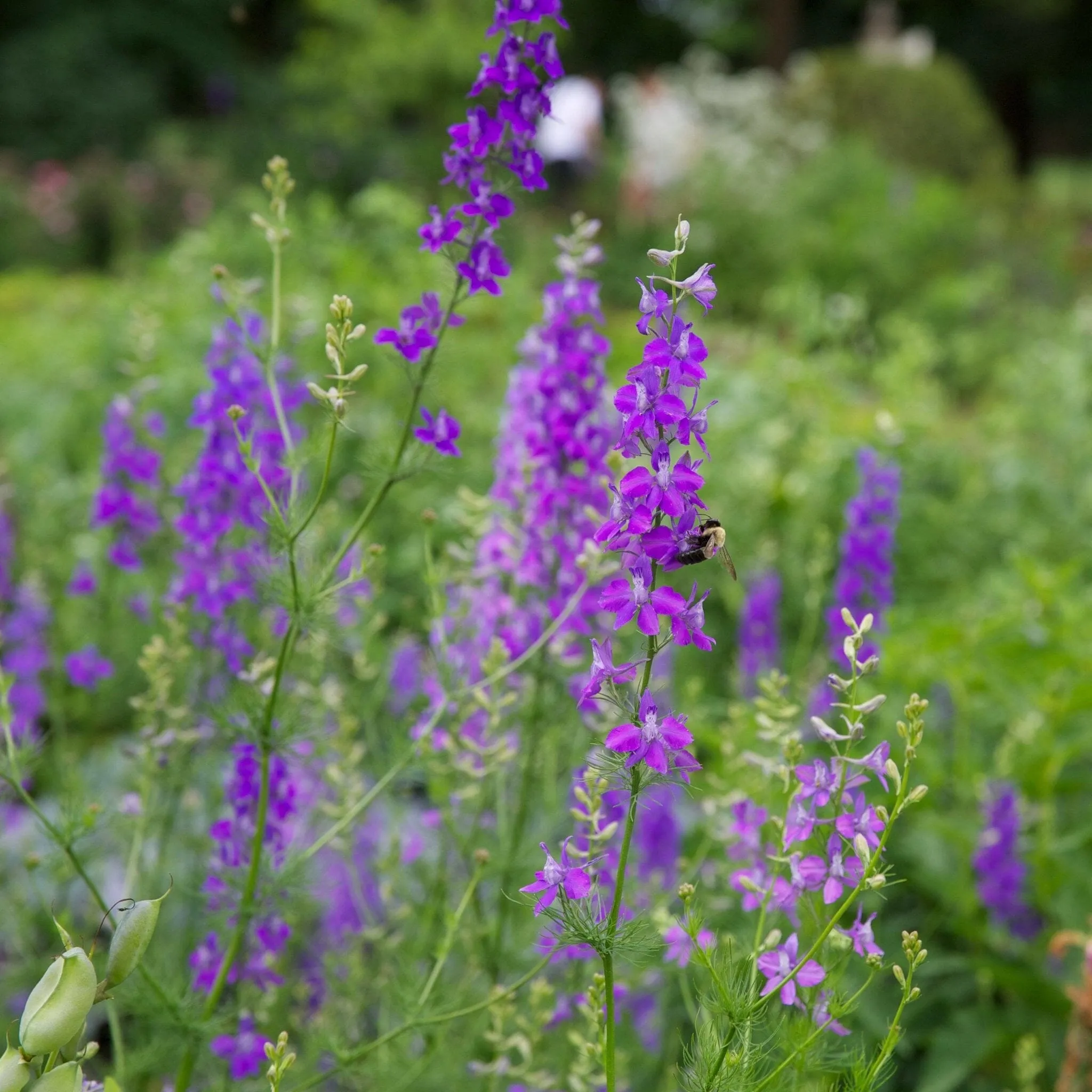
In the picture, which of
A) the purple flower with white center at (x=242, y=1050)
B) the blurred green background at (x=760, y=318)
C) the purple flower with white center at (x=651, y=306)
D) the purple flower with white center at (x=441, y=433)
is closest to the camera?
the purple flower with white center at (x=651, y=306)

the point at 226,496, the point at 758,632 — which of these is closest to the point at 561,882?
the point at 226,496

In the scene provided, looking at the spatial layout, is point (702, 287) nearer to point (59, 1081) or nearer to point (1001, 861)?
point (59, 1081)

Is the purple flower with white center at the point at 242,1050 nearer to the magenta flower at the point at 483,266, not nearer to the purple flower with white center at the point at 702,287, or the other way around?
the magenta flower at the point at 483,266

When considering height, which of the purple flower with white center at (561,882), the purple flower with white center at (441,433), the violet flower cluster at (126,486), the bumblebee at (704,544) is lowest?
the violet flower cluster at (126,486)

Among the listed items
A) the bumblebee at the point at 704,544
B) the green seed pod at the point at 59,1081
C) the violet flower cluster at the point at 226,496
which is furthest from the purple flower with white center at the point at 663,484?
the violet flower cluster at the point at 226,496

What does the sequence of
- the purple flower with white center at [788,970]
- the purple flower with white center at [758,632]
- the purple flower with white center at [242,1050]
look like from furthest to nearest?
the purple flower with white center at [758,632]
the purple flower with white center at [242,1050]
the purple flower with white center at [788,970]

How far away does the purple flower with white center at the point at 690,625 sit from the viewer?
1322 mm

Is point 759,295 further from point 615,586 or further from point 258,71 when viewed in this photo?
point 258,71

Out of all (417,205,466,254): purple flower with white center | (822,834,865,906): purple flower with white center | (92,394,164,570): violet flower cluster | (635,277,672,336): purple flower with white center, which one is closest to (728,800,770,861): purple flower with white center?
(822,834,865,906): purple flower with white center

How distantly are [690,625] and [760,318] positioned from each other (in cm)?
1105

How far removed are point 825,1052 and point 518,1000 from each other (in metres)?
0.90

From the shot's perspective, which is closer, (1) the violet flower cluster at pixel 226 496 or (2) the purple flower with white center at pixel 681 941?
(2) the purple flower with white center at pixel 681 941

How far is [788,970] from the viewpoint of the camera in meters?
1.55

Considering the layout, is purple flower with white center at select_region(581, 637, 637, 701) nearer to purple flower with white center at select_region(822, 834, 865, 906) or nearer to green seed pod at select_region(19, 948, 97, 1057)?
purple flower with white center at select_region(822, 834, 865, 906)
